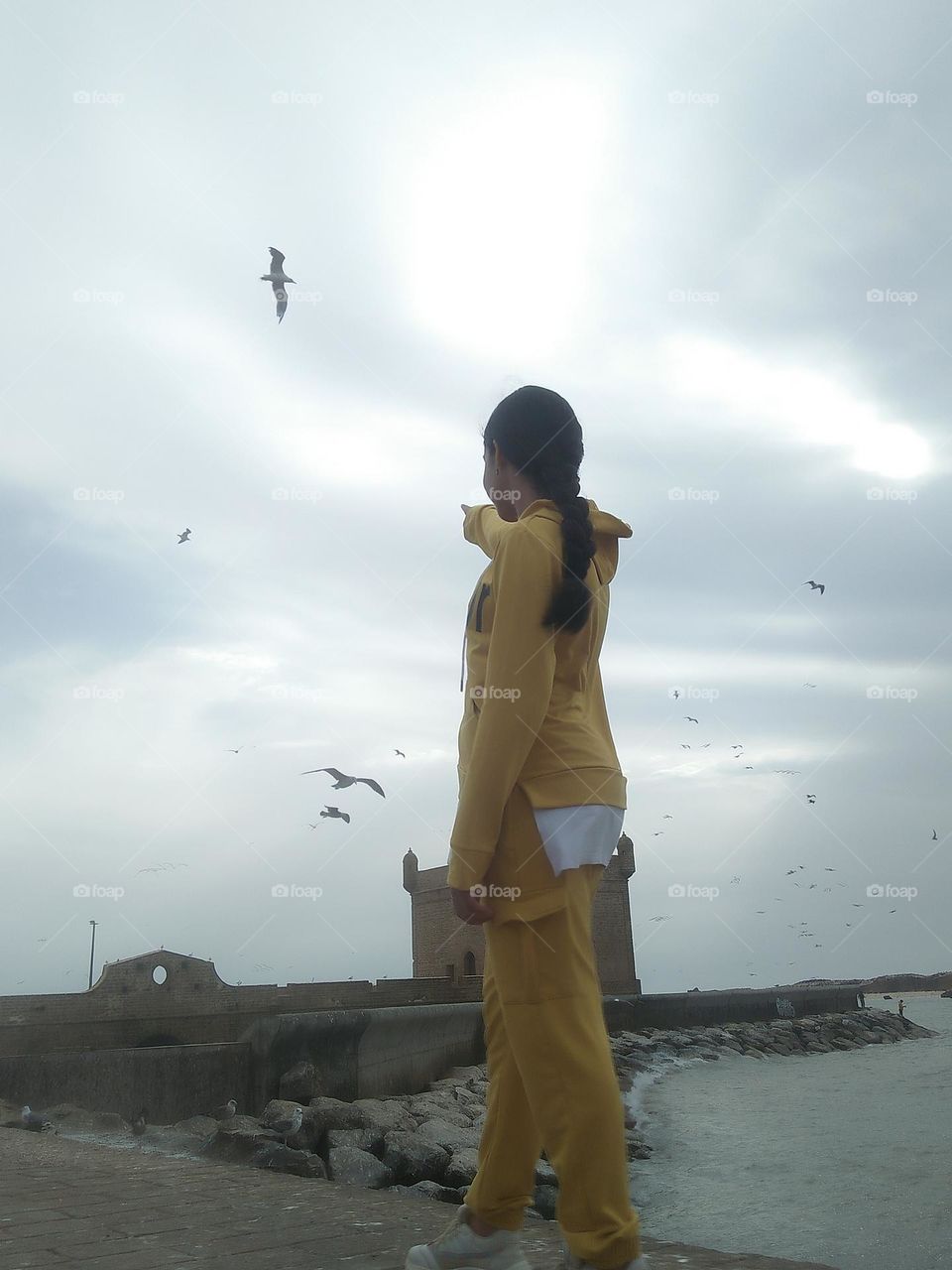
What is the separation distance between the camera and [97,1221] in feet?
9.20

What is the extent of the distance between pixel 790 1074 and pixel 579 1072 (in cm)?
1908

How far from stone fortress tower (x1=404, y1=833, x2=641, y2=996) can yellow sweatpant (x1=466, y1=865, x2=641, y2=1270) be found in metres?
32.4

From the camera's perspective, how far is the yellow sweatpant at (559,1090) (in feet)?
5.68

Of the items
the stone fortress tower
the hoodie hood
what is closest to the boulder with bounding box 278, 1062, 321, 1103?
the hoodie hood

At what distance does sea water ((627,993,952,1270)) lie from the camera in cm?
501

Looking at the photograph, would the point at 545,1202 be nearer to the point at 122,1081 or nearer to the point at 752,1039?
the point at 122,1081

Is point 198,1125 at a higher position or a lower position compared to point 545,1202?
higher

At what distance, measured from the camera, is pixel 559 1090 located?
5.86ft

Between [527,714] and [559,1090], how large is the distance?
673 mm

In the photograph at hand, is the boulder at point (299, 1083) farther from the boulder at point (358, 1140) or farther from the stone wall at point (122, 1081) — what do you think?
the boulder at point (358, 1140)

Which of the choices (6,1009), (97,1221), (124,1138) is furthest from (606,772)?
(6,1009)

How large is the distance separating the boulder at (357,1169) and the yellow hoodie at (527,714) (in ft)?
12.5

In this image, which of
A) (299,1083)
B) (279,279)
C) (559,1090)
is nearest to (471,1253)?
(559,1090)

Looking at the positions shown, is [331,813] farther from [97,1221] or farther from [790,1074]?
[790,1074]
